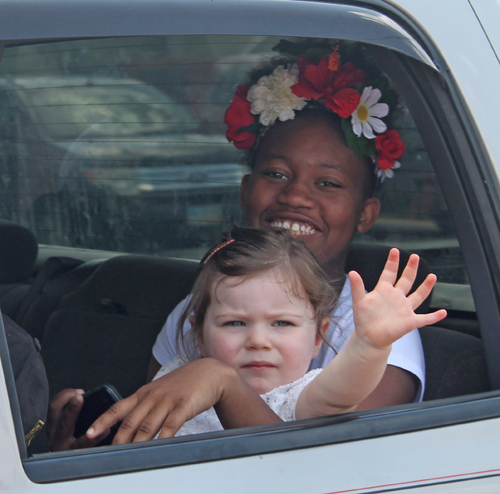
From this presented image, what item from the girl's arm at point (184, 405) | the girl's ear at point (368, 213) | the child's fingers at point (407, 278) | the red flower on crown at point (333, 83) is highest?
the red flower on crown at point (333, 83)

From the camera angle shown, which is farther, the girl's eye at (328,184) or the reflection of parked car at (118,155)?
the reflection of parked car at (118,155)

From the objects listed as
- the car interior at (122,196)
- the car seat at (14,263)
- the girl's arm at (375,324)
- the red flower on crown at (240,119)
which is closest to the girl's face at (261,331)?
the girl's arm at (375,324)

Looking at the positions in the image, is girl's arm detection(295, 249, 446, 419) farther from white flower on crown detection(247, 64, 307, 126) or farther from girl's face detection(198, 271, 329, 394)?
white flower on crown detection(247, 64, 307, 126)

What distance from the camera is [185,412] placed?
1221 mm

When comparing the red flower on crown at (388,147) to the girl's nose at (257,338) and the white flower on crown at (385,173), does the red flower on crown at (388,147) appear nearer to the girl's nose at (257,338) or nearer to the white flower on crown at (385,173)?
the white flower on crown at (385,173)

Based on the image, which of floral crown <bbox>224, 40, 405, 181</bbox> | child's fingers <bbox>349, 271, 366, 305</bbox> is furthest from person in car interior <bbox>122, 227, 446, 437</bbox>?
floral crown <bbox>224, 40, 405, 181</bbox>

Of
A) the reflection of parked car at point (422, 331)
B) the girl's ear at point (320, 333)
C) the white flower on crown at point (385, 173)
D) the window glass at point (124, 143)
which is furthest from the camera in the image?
the window glass at point (124, 143)

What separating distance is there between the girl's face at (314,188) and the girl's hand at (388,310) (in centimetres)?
94

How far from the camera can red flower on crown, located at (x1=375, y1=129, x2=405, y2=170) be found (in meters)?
2.09

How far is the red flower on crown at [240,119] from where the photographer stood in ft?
7.72

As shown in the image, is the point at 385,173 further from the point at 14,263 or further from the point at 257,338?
the point at 14,263

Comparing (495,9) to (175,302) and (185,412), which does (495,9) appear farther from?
(175,302)

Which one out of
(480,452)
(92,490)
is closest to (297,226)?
(480,452)

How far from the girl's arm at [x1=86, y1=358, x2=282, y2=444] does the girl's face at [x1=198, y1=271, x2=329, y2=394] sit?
0.82ft
